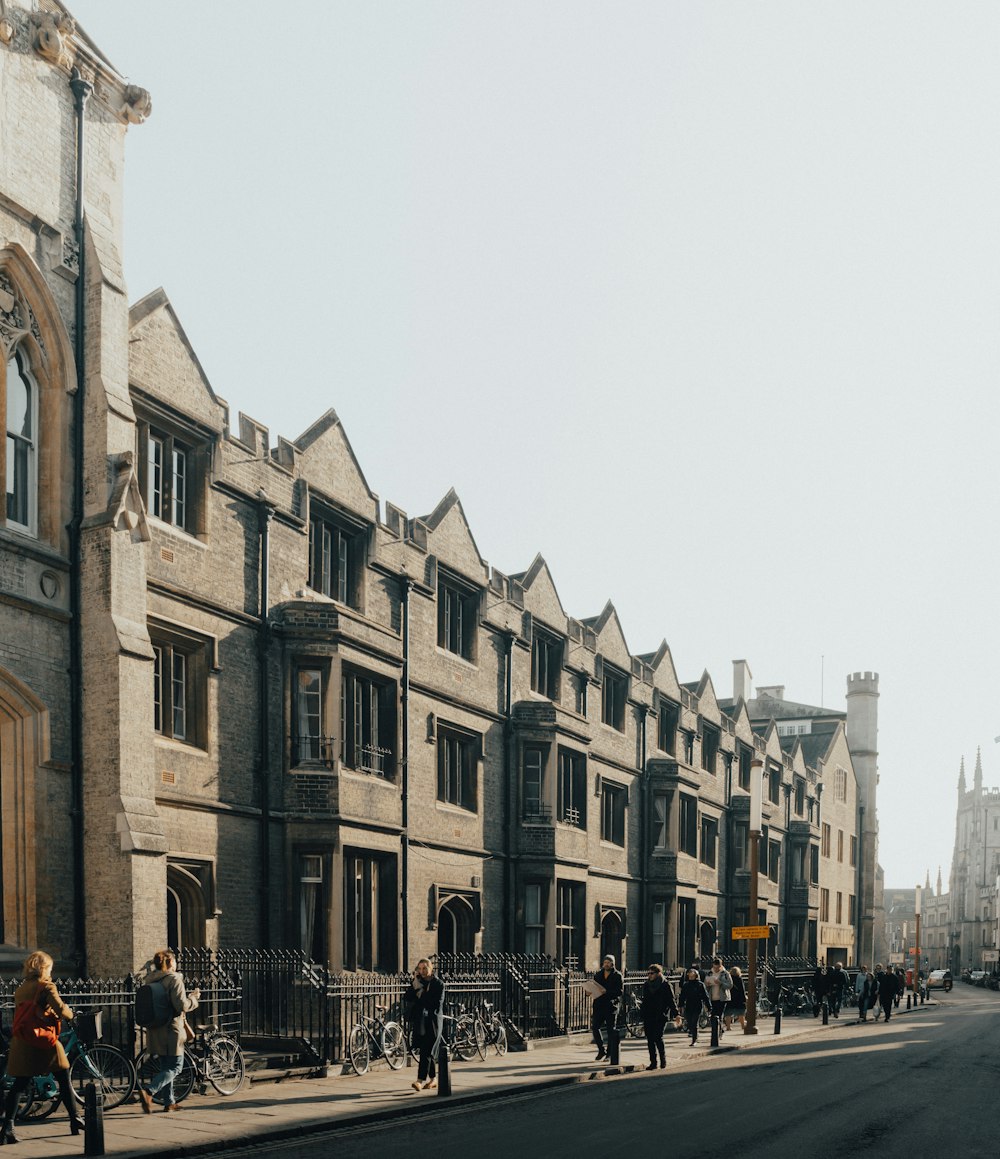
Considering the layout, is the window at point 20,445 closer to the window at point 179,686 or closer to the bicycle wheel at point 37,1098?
the window at point 179,686

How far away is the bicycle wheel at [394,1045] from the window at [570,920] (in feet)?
36.7

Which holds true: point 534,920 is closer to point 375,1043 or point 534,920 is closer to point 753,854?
point 753,854

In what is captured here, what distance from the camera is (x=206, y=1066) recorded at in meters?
16.4

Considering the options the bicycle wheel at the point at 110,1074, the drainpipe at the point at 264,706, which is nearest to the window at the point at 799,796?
the drainpipe at the point at 264,706

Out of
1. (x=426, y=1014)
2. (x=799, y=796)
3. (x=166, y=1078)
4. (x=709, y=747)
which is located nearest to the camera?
(x=166, y=1078)

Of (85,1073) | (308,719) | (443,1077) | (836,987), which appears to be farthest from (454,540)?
(836,987)

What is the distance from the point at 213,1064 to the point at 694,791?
89.0 ft

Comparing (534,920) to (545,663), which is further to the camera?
(545,663)

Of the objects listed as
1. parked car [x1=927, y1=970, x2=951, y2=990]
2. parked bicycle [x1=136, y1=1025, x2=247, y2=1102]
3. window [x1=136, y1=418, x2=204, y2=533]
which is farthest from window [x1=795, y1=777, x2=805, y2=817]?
parked bicycle [x1=136, y1=1025, x2=247, y2=1102]

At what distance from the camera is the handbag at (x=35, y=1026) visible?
12.5m

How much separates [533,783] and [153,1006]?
17217 mm

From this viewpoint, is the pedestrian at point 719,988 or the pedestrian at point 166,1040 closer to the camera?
the pedestrian at point 166,1040

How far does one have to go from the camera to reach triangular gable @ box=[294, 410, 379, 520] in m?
23.9

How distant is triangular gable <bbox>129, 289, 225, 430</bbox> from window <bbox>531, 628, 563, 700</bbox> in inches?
510
